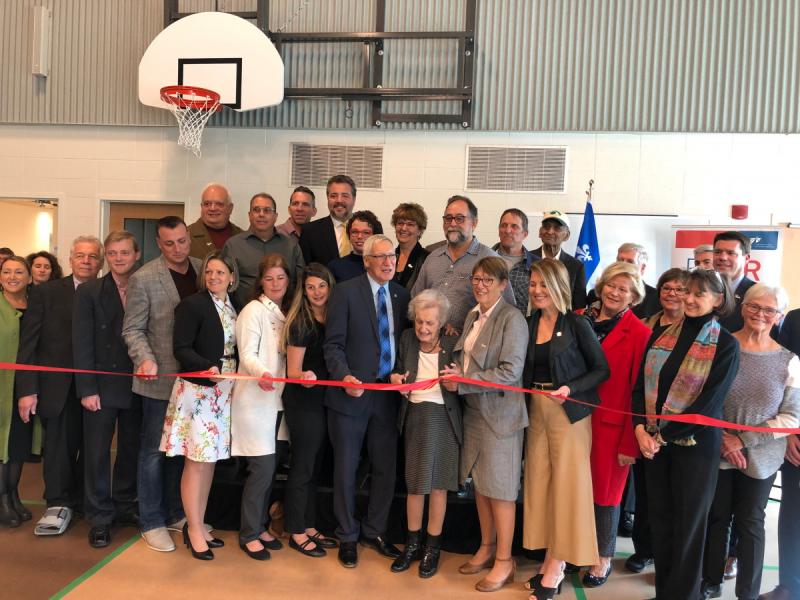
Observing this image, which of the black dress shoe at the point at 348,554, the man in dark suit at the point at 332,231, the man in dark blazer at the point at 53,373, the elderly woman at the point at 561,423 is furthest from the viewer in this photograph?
the man in dark suit at the point at 332,231

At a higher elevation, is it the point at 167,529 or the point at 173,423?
the point at 173,423

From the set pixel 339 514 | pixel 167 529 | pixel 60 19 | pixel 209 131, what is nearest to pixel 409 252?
pixel 339 514

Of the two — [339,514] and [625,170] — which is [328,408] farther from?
[625,170]

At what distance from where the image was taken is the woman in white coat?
370 centimetres

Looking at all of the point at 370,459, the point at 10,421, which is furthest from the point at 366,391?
the point at 10,421

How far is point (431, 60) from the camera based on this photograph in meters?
6.77

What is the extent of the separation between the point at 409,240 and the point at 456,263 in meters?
0.48

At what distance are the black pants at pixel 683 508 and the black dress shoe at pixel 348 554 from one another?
164 cm

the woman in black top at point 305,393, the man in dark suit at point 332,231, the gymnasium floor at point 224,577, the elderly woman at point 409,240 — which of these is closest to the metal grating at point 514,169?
the man in dark suit at point 332,231

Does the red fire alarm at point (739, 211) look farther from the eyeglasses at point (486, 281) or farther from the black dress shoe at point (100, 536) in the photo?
the black dress shoe at point (100, 536)

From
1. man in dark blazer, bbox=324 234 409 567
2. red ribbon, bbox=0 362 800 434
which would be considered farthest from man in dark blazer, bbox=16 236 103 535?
man in dark blazer, bbox=324 234 409 567

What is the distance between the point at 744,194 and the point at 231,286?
539cm

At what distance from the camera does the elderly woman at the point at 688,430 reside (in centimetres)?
299

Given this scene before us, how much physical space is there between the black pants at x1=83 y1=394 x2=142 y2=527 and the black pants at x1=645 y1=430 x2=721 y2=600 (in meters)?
3.08
